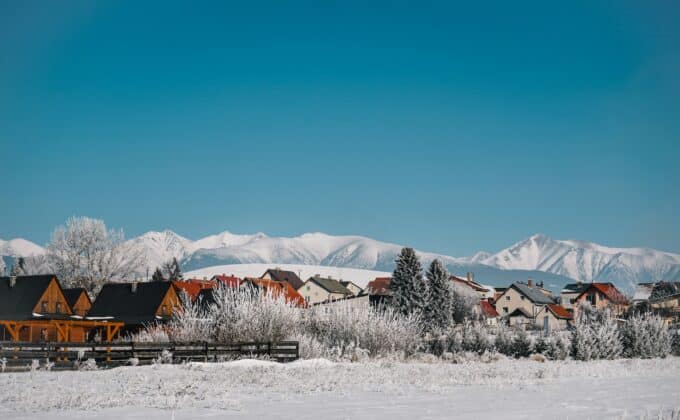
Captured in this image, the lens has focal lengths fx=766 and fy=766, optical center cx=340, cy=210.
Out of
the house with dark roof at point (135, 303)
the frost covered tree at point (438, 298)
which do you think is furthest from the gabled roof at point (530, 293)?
the house with dark roof at point (135, 303)

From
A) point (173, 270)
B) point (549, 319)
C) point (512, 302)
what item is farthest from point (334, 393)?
point (173, 270)

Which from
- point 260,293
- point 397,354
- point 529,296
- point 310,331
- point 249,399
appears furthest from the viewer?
point 529,296

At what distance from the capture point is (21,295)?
7238cm

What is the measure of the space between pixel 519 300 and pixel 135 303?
6541cm

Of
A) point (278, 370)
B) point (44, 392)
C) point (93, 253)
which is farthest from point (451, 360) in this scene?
point (93, 253)

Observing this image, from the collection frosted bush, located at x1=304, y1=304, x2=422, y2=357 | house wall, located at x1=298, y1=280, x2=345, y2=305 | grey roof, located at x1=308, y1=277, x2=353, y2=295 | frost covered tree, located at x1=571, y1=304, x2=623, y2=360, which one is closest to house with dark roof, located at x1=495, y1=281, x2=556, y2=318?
grey roof, located at x1=308, y1=277, x2=353, y2=295

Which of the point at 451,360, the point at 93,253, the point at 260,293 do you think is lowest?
the point at 451,360

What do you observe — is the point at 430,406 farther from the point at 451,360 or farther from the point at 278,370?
the point at 451,360

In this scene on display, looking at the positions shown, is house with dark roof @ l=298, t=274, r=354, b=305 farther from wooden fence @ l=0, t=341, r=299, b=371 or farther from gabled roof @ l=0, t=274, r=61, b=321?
wooden fence @ l=0, t=341, r=299, b=371

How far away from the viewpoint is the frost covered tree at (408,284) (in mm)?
76500

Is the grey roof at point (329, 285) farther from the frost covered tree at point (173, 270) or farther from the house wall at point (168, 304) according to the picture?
the house wall at point (168, 304)

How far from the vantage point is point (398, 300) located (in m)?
76.6

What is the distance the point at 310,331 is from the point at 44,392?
23.4 metres

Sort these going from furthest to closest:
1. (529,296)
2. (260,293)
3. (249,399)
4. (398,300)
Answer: (529,296), (398,300), (260,293), (249,399)
